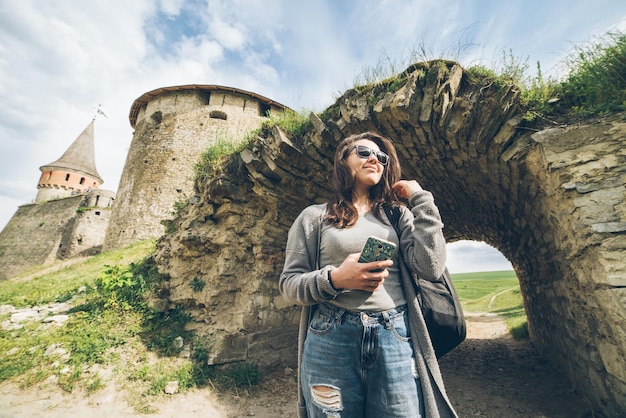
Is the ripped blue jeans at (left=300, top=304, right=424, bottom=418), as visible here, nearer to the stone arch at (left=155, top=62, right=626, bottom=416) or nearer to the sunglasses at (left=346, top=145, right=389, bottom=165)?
the sunglasses at (left=346, top=145, right=389, bottom=165)

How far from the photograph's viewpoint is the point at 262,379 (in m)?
4.16

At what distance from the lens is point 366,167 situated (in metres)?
1.71

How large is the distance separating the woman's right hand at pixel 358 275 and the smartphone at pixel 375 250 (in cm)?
2

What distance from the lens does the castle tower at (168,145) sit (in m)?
14.7

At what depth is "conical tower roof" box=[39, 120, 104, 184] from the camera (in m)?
27.7

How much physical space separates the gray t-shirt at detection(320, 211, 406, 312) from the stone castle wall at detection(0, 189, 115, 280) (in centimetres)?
2163

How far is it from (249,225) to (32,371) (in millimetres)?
3151

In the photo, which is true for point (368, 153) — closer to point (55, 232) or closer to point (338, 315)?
point (338, 315)

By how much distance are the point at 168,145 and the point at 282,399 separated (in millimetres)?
14938

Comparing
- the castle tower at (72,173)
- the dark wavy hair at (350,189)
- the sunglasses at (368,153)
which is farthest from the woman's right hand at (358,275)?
the castle tower at (72,173)

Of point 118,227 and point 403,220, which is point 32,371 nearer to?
point 403,220

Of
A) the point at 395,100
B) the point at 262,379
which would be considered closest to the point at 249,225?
the point at 262,379

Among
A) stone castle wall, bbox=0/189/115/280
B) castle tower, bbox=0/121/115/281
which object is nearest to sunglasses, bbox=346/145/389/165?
castle tower, bbox=0/121/115/281

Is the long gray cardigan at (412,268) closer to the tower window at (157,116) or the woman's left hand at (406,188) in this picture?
the woman's left hand at (406,188)
